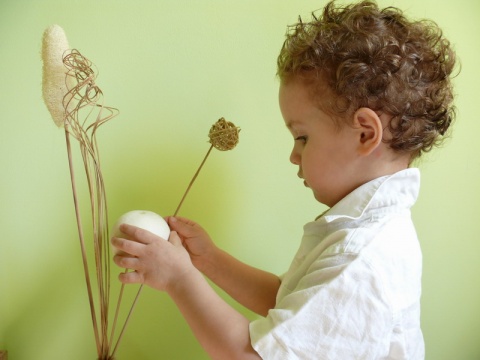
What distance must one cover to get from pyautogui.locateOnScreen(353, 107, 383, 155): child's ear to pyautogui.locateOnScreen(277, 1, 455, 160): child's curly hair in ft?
0.05

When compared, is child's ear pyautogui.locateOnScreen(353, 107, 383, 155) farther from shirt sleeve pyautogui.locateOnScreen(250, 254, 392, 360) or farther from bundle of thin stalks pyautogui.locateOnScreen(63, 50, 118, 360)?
bundle of thin stalks pyautogui.locateOnScreen(63, 50, 118, 360)

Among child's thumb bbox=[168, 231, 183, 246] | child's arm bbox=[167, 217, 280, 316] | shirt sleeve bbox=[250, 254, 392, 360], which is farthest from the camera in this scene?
child's arm bbox=[167, 217, 280, 316]

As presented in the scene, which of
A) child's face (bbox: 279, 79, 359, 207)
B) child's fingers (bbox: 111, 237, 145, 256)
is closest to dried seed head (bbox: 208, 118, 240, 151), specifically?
child's face (bbox: 279, 79, 359, 207)

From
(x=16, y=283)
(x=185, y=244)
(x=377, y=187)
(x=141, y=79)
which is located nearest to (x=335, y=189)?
(x=377, y=187)

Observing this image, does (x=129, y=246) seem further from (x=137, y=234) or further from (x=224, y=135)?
(x=224, y=135)

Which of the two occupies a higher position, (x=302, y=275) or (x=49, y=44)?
(x=49, y=44)

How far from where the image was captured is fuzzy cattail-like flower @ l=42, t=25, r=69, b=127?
1.77 ft

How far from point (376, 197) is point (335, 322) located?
0.18m

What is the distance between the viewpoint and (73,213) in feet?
2.40

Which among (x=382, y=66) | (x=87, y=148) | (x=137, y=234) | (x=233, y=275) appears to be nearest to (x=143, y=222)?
(x=137, y=234)

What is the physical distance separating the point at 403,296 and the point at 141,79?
531mm

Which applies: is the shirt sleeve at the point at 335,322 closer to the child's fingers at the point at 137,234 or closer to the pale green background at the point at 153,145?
the child's fingers at the point at 137,234

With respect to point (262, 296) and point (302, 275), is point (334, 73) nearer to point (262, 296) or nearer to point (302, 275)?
point (302, 275)

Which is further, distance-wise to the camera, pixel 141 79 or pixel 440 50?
pixel 141 79
